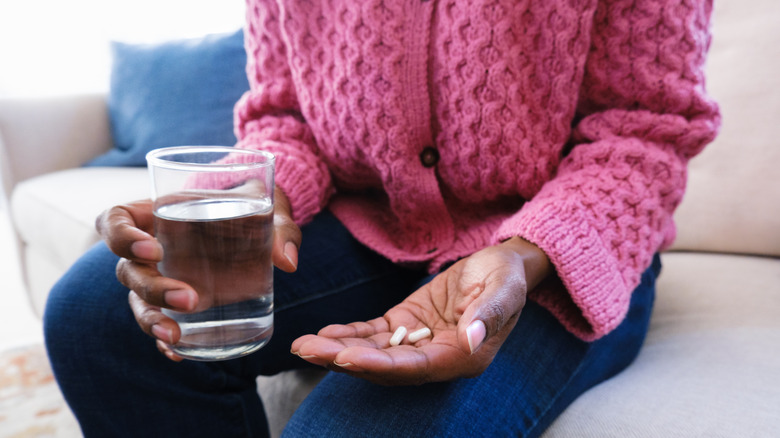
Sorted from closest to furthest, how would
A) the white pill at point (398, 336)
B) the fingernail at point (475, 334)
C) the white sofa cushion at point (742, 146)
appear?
the fingernail at point (475, 334) → the white pill at point (398, 336) → the white sofa cushion at point (742, 146)

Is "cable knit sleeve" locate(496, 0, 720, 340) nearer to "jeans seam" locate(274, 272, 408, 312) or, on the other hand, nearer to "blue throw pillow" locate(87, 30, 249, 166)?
"jeans seam" locate(274, 272, 408, 312)

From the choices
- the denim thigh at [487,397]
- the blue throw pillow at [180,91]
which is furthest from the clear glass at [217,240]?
the blue throw pillow at [180,91]

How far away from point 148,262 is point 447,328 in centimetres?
27

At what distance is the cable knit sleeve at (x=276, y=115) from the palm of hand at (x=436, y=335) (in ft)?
0.81

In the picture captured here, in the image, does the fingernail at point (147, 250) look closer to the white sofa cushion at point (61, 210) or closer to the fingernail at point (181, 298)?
the fingernail at point (181, 298)

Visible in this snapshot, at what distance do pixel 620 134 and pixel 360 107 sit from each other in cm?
32

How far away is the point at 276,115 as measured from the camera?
77cm

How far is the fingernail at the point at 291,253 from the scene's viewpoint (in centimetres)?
48

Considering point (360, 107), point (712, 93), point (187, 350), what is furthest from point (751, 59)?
point (187, 350)

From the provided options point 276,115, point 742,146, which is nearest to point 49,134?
point 276,115

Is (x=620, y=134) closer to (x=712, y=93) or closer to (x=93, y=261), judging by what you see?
(x=712, y=93)

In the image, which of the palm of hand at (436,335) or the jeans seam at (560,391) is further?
the jeans seam at (560,391)

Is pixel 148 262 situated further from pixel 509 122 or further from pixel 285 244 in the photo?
pixel 509 122

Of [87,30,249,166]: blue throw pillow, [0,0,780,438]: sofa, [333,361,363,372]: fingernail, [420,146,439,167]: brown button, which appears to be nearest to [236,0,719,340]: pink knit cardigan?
[420,146,439,167]: brown button
